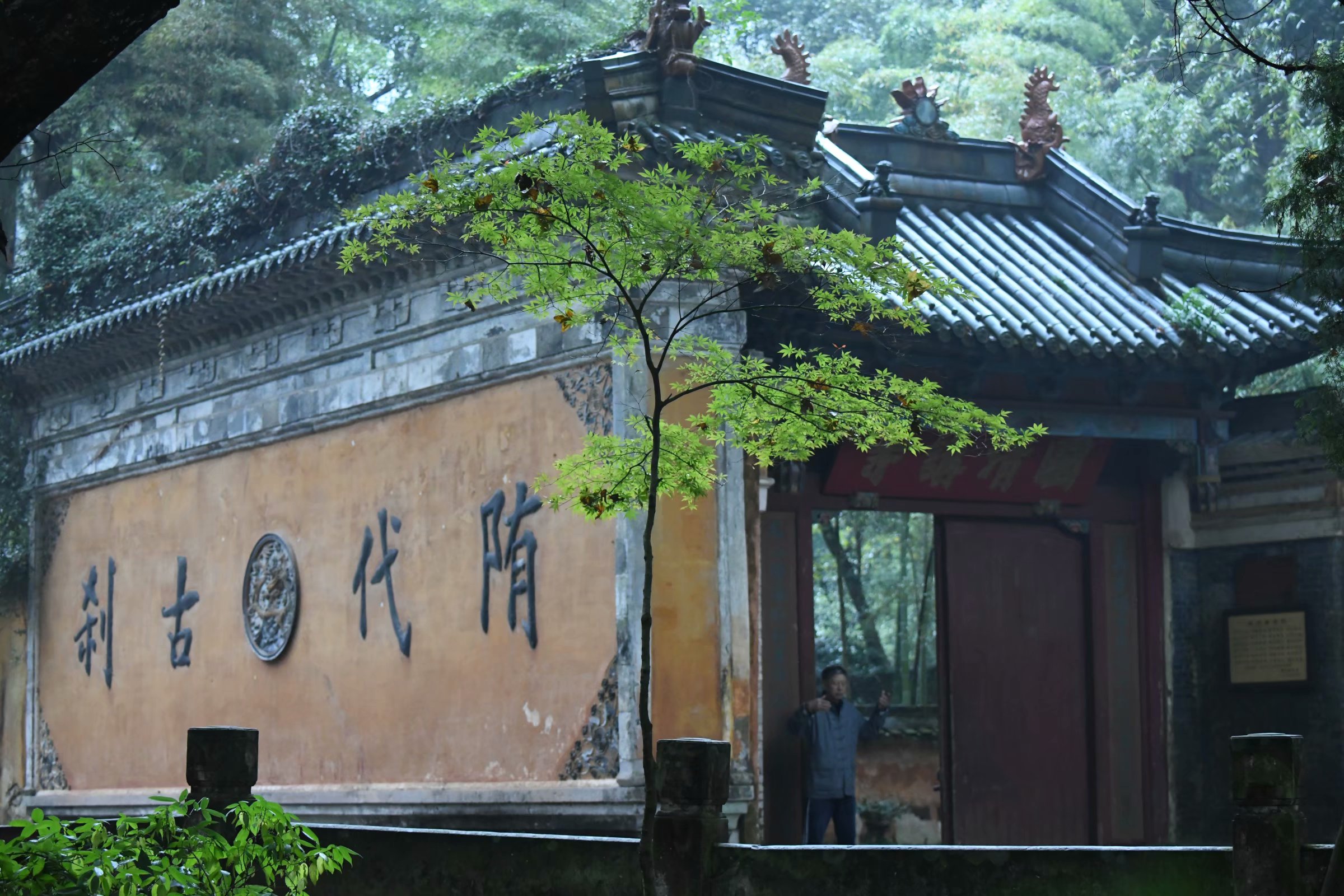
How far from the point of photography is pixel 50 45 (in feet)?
11.0

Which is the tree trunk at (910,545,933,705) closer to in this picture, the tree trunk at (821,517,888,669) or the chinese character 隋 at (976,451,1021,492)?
the tree trunk at (821,517,888,669)

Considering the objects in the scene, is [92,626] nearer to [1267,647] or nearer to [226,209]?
[226,209]

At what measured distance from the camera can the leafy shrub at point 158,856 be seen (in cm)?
332

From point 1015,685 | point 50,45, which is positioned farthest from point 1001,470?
point 50,45

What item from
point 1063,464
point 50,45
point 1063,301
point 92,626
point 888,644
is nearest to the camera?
point 50,45

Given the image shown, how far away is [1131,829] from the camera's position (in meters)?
Result: 10.9

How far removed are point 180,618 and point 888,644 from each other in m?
→ 10.1

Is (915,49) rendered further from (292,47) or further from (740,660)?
(740,660)

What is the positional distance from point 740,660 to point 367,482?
2993mm

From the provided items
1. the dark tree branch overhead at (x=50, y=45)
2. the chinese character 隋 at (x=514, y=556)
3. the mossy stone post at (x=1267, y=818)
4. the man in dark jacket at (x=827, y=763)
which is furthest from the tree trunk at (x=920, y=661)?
the dark tree branch overhead at (x=50, y=45)

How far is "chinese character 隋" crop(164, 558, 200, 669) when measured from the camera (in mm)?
12234

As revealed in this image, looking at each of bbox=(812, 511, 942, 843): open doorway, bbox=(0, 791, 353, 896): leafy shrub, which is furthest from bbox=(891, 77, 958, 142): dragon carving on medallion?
bbox=(0, 791, 353, 896): leafy shrub

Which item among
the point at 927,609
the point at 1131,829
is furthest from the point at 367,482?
the point at 927,609

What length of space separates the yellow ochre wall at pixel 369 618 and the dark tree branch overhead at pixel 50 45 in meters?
5.64
